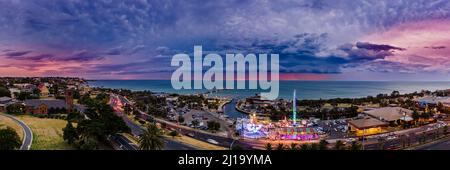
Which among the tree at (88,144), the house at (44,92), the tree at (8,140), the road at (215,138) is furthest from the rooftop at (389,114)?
the house at (44,92)

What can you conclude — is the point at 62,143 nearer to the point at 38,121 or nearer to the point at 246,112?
the point at 38,121

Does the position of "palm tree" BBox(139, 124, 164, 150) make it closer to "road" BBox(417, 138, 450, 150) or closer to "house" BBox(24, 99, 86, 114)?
"road" BBox(417, 138, 450, 150)

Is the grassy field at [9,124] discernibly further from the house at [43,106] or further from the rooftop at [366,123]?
the rooftop at [366,123]

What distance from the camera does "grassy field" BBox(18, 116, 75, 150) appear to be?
46.1ft

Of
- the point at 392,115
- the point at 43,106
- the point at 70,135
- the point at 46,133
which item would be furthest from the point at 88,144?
the point at 392,115

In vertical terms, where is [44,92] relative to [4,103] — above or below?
above

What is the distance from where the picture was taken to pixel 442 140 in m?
17.6

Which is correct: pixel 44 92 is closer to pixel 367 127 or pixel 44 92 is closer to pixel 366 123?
pixel 366 123

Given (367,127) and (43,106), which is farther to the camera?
(43,106)

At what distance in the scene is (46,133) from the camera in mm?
Result: 16797

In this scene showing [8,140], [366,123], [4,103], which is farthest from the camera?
[4,103]

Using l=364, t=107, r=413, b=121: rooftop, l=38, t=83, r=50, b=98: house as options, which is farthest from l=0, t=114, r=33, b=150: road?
l=364, t=107, r=413, b=121: rooftop
